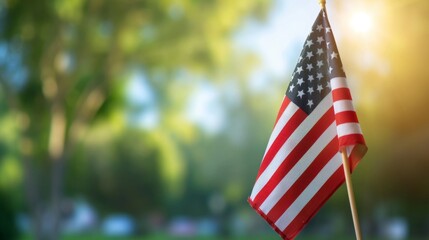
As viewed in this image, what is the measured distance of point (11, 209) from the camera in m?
7.27

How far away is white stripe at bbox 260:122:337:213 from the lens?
1767 millimetres

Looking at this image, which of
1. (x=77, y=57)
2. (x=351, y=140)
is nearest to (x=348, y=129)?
(x=351, y=140)

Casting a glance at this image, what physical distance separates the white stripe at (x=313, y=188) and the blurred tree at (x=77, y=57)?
5340 millimetres

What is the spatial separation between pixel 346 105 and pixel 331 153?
0.57 feet

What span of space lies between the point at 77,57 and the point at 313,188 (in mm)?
5718

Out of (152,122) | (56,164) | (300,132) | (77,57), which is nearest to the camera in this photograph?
(300,132)

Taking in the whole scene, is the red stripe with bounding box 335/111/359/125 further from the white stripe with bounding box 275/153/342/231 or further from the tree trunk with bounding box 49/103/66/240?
the tree trunk with bounding box 49/103/66/240

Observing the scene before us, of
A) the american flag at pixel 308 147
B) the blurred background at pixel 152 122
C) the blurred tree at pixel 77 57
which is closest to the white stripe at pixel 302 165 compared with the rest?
the american flag at pixel 308 147

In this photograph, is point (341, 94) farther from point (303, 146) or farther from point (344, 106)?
point (303, 146)

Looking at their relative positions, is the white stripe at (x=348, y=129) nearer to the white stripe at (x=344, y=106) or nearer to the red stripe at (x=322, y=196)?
the white stripe at (x=344, y=106)

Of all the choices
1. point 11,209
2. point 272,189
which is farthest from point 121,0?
point 272,189

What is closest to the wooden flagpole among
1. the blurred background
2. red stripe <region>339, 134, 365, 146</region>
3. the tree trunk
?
red stripe <region>339, 134, 365, 146</region>

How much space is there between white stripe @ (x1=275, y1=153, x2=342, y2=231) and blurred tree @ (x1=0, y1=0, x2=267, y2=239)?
5.34m

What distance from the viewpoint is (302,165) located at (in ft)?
5.80
